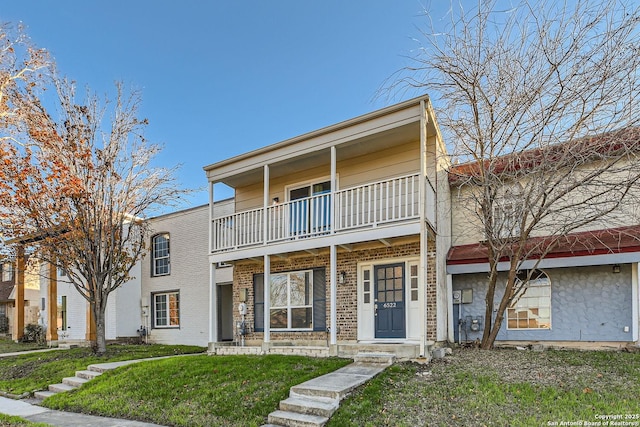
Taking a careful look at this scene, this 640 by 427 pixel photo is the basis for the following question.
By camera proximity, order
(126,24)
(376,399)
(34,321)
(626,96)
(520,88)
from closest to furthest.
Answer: (376,399) < (626,96) < (520,88) < (126,24) < (34,321)

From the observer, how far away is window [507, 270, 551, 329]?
10.3 m

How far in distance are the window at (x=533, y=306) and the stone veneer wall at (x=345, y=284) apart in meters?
2.38

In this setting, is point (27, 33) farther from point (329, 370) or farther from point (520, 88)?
point (520, 88)

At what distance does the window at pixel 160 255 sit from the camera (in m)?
17.8

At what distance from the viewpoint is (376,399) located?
6.20 m

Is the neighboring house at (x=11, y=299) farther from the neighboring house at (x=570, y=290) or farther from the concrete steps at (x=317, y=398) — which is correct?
the neighboring house at (x=570, y=290)

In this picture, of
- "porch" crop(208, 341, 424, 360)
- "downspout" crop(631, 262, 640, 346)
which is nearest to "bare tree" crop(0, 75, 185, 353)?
"porch" crop(208, 341, 424, 360)

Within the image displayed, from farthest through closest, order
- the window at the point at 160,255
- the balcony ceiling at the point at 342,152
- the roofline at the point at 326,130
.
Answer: the window at the point at 160,255 < the balcony ceiling at the point at 342,152 < the roofline at the point at 326,130

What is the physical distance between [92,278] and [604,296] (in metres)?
14.2

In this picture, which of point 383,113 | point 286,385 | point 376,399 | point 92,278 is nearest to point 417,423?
point 376,399

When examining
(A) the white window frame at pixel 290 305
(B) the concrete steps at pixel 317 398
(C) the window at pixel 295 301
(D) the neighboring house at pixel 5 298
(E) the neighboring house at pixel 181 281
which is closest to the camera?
(B) the concrete steps at pixel 317 398

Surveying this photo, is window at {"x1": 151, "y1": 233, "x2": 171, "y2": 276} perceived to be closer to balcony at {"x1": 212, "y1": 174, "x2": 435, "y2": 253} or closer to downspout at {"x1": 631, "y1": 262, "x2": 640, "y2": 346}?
balcony at {"x1": 212, "y1": 174, "x2": 435, "y2": 253}

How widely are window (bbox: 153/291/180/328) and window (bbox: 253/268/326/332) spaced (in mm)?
6213

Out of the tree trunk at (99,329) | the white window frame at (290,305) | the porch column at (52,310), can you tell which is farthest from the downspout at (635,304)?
the porch column at (52,310)
